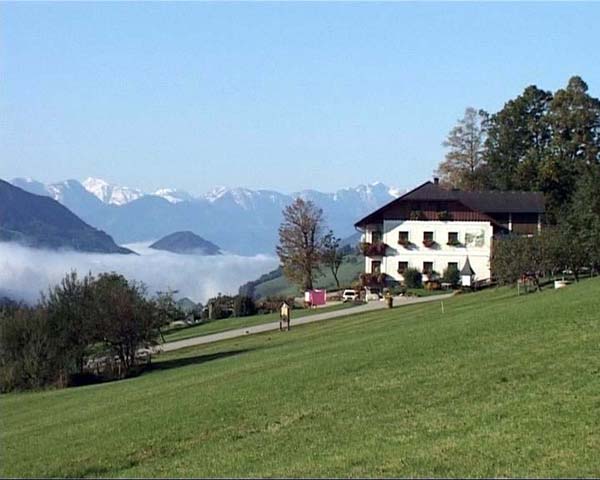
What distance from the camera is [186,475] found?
1073 cm

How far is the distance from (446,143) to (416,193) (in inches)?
708

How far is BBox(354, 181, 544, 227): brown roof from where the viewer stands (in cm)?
7269

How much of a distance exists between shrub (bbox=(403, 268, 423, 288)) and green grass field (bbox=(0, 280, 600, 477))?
44.9 m

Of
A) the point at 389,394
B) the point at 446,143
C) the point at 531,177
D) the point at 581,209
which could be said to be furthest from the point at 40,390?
the point at 446,143

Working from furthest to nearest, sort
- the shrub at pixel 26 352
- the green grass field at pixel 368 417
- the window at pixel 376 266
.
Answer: the window at pixel 376 266, the shrub at pixel 26 352, the green grass field at pixel 368 417

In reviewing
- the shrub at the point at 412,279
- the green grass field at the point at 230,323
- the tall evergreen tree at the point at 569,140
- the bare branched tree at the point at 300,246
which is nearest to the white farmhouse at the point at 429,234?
the shrub at the point at 412,279

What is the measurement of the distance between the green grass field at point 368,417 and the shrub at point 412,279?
44.9m

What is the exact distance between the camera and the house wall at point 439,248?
234ft

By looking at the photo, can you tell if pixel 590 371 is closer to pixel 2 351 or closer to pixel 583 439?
pixel 583 439

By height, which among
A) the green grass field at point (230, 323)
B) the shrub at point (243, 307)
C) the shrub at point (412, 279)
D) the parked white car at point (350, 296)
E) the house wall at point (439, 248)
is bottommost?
the green grass field at point (230, 323)

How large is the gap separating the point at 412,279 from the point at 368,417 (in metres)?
55.6

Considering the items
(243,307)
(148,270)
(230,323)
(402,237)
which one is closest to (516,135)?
(402,237)

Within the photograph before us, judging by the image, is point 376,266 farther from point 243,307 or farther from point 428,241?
point 243,307

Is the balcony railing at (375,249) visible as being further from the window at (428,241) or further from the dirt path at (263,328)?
the dirt path at (263,328)
